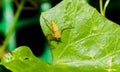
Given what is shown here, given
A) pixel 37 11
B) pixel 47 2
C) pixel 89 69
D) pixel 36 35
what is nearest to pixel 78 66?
pixel 89 69

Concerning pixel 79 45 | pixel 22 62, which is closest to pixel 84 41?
pixel 79 45

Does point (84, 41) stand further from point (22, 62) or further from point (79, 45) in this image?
point (22, 62)

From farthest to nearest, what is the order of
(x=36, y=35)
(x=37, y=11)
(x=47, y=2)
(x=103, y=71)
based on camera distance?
(x=36, y=35), (x=37, y=11), (x=47, y=2), (x=103, y=71)

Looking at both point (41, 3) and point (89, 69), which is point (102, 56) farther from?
point (41, 3)

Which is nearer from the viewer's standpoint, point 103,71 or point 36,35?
point 103,71

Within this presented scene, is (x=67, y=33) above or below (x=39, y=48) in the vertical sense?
above

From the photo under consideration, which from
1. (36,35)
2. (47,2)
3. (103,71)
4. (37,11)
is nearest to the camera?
(103,71)
